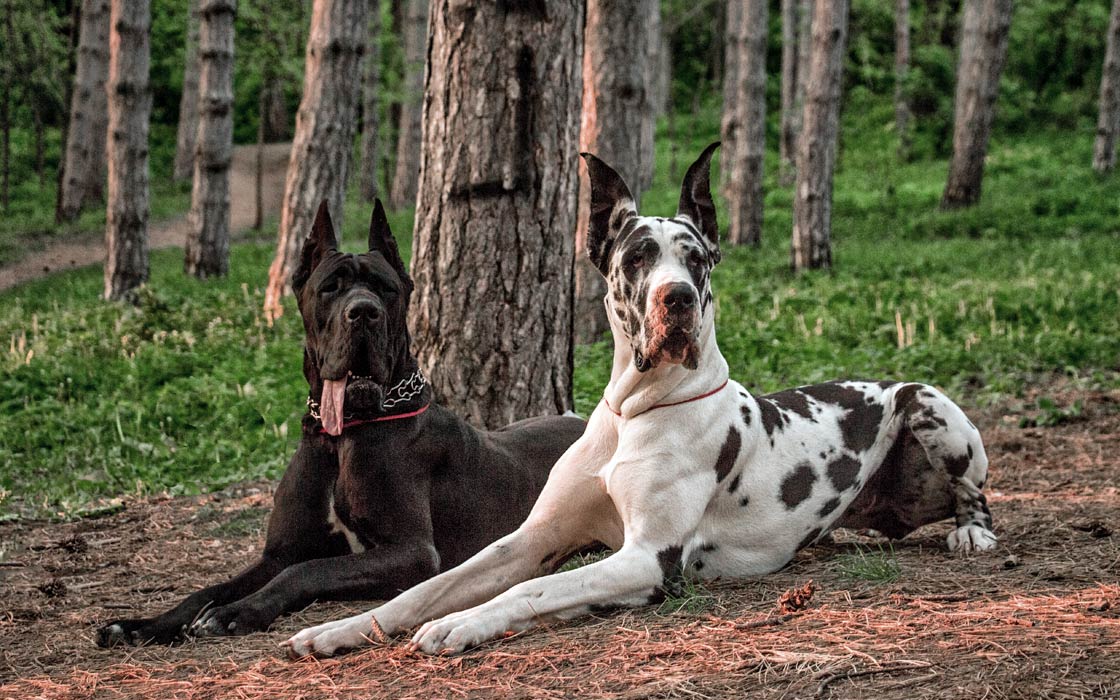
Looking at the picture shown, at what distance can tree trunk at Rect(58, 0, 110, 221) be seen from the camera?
Answer: 2355 centimetres

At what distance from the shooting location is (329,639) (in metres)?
3.87

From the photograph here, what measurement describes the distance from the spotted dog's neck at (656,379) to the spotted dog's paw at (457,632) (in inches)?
40.4

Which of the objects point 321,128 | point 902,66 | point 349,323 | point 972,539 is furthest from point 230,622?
point 902,66

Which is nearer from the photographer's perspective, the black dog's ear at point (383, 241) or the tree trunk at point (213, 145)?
the black dog's ear at point (383, 241)

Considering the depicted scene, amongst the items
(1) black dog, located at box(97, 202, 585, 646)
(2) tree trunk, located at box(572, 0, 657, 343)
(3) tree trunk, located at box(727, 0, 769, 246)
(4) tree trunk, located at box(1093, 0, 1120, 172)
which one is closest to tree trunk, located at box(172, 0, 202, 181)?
(3) tree trunk, located at box(727, 0, 769, 246)

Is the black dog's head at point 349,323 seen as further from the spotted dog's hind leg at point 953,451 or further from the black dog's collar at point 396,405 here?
the spotted dog's hind leg at point 953,451

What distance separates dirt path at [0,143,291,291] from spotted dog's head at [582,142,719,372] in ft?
51.6

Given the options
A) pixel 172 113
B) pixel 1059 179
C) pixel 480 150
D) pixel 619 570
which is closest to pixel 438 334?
pixel 480 150

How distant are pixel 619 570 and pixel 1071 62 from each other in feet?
125

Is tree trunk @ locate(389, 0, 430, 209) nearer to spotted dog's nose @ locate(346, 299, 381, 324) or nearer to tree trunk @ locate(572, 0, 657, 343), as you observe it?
tree trunk @ locate(572, 0, 657, 343)

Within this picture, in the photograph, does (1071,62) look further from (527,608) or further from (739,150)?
(527,608)

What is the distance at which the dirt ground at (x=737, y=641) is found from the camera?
10.2 ft

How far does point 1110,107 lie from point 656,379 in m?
22.5

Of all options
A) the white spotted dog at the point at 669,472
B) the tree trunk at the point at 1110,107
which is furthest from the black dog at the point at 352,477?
the tree trunk at the point at 1110,107
